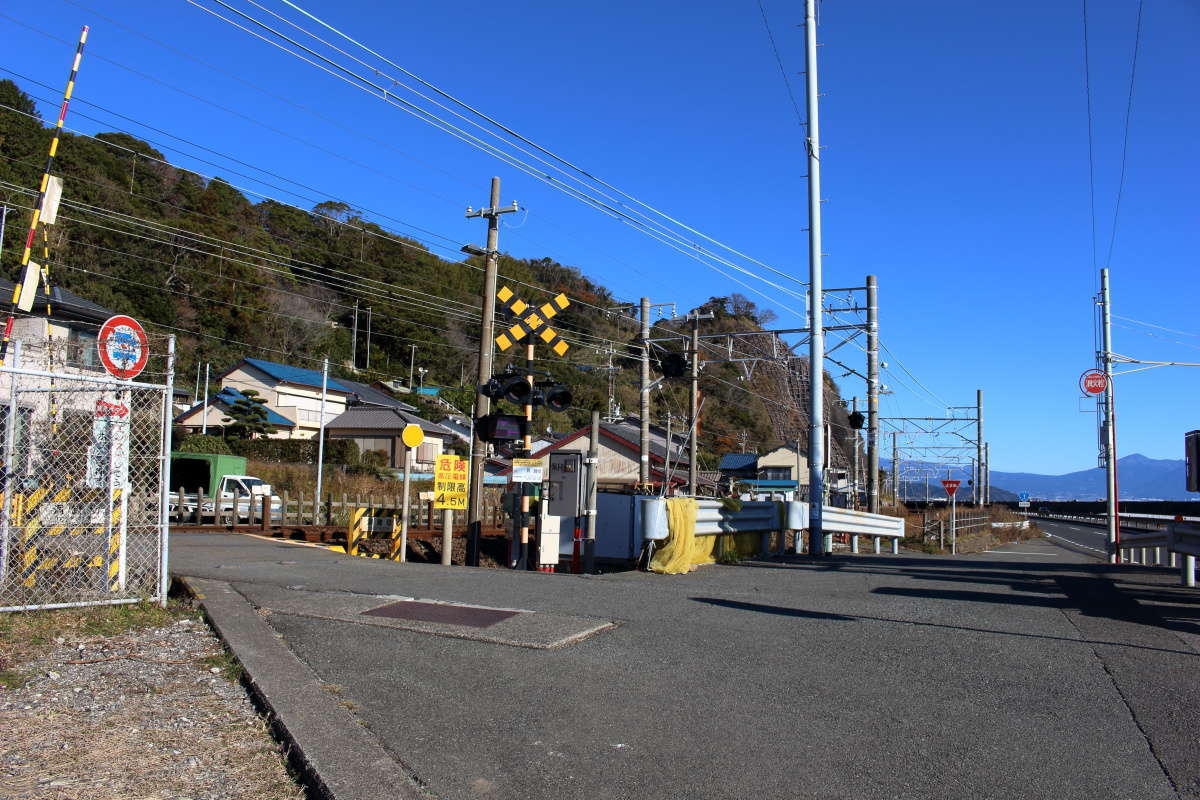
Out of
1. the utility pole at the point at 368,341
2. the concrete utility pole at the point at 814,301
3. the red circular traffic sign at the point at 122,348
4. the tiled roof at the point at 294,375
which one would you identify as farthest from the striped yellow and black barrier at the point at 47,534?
the utility pole at the point at 368,341

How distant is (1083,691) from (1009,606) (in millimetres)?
3303

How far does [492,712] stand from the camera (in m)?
5.11

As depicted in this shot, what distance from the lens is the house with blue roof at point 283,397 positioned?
54.2 meters

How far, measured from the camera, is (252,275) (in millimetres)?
60031

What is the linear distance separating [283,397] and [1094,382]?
148ft

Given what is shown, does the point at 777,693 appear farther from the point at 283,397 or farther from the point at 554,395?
the point at 283,397

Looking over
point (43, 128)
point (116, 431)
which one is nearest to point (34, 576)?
point (116, 431)

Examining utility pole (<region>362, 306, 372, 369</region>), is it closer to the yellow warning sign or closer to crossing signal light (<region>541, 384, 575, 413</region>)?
the yellow warning sign

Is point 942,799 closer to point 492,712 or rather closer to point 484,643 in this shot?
point 492,712

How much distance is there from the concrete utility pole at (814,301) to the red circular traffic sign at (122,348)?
499 inches

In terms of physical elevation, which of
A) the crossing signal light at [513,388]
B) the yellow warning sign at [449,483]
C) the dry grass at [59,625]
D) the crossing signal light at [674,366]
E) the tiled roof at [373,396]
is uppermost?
the tiled roof at [373,396]

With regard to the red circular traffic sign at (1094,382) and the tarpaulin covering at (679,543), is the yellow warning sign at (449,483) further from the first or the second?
the red circular traffic sign at (1094,382)

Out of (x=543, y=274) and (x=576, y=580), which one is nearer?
(x=576, y=580)

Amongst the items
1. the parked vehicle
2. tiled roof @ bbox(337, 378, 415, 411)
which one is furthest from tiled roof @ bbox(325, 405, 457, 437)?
the parked vehicle
